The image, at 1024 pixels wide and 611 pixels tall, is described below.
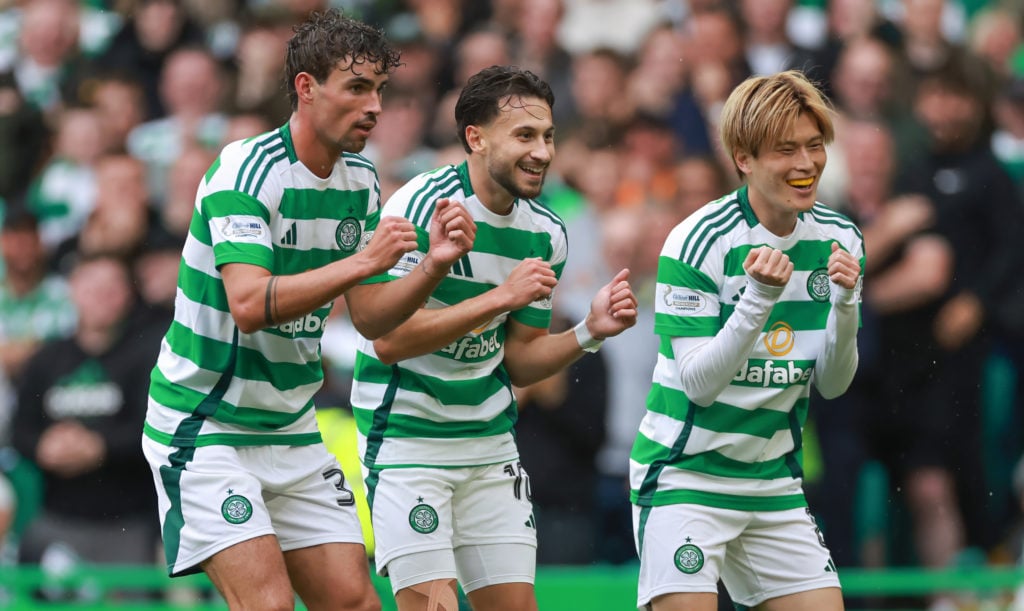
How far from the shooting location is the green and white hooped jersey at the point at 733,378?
5.33 metres

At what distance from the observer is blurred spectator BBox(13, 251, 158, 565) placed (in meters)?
9.18

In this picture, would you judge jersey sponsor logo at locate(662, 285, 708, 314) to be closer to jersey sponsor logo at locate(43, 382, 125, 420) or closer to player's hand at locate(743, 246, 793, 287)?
player's hand at locate(743, 246, 793, 287)

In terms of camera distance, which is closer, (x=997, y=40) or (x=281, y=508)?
(x=281, y=508)

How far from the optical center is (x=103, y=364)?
928 cm

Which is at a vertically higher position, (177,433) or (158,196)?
(158,196)

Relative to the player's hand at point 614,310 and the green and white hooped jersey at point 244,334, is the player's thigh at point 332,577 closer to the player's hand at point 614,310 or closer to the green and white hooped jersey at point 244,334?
the green and white hooped jersey at point 244,334

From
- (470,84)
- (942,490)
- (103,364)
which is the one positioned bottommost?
(942,490)

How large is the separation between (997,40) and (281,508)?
6004 mm

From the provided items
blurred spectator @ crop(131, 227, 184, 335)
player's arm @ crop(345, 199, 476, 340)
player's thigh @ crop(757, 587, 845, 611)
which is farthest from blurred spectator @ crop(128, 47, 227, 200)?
player's thigh @ crop(757, 587, 845, 611)

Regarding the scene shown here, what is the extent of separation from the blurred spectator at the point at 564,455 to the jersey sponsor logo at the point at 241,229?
3.73m

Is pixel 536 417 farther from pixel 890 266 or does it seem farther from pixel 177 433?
pixel 177 433

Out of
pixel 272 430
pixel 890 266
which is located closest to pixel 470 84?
pixel 272 430

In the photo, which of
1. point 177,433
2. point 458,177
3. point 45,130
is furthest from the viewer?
point 45,130

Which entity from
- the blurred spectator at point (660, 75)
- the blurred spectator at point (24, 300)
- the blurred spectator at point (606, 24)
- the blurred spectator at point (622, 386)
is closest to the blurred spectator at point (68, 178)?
the blurred spectator at point (24, 300)
